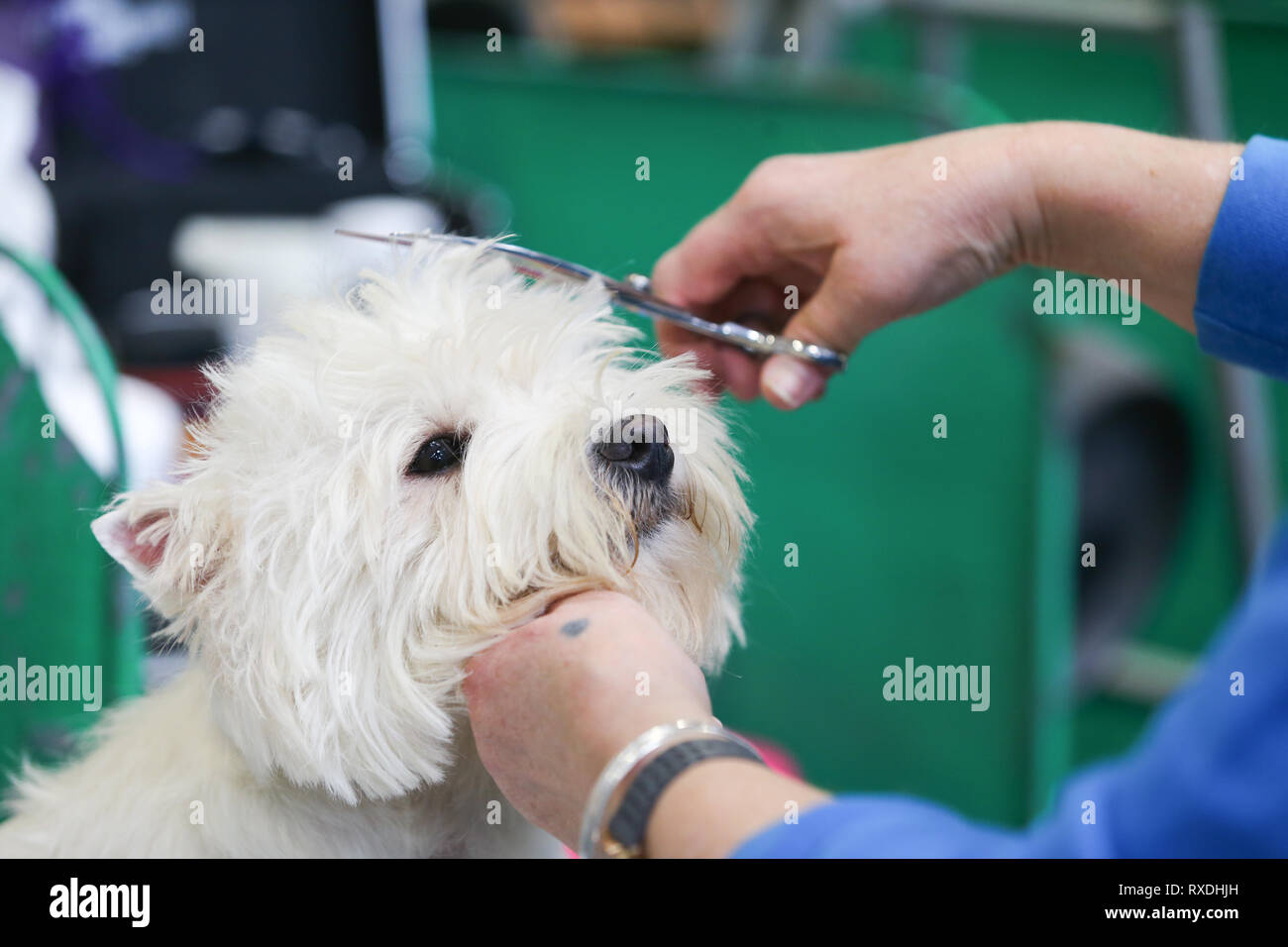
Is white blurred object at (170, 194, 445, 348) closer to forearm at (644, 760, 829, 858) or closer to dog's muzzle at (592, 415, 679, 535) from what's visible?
dog's muzzle at (592, 415, 679, 535)

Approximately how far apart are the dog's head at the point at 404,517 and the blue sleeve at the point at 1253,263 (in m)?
0.46

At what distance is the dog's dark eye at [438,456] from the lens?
3.03 feet

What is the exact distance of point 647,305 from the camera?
106cm

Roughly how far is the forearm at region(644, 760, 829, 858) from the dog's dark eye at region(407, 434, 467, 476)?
39cm

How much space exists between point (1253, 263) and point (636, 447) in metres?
0.56

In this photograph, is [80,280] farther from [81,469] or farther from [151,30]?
[81,469]

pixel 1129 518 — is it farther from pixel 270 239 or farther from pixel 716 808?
pixel 716 808

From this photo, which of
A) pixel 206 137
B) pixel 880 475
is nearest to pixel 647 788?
pixel 880 475

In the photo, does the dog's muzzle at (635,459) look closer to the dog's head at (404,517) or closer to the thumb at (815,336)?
the dog's head at (404,517)

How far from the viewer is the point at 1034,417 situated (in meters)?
2.12

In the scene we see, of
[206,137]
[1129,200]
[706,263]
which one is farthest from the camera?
[206,137]
